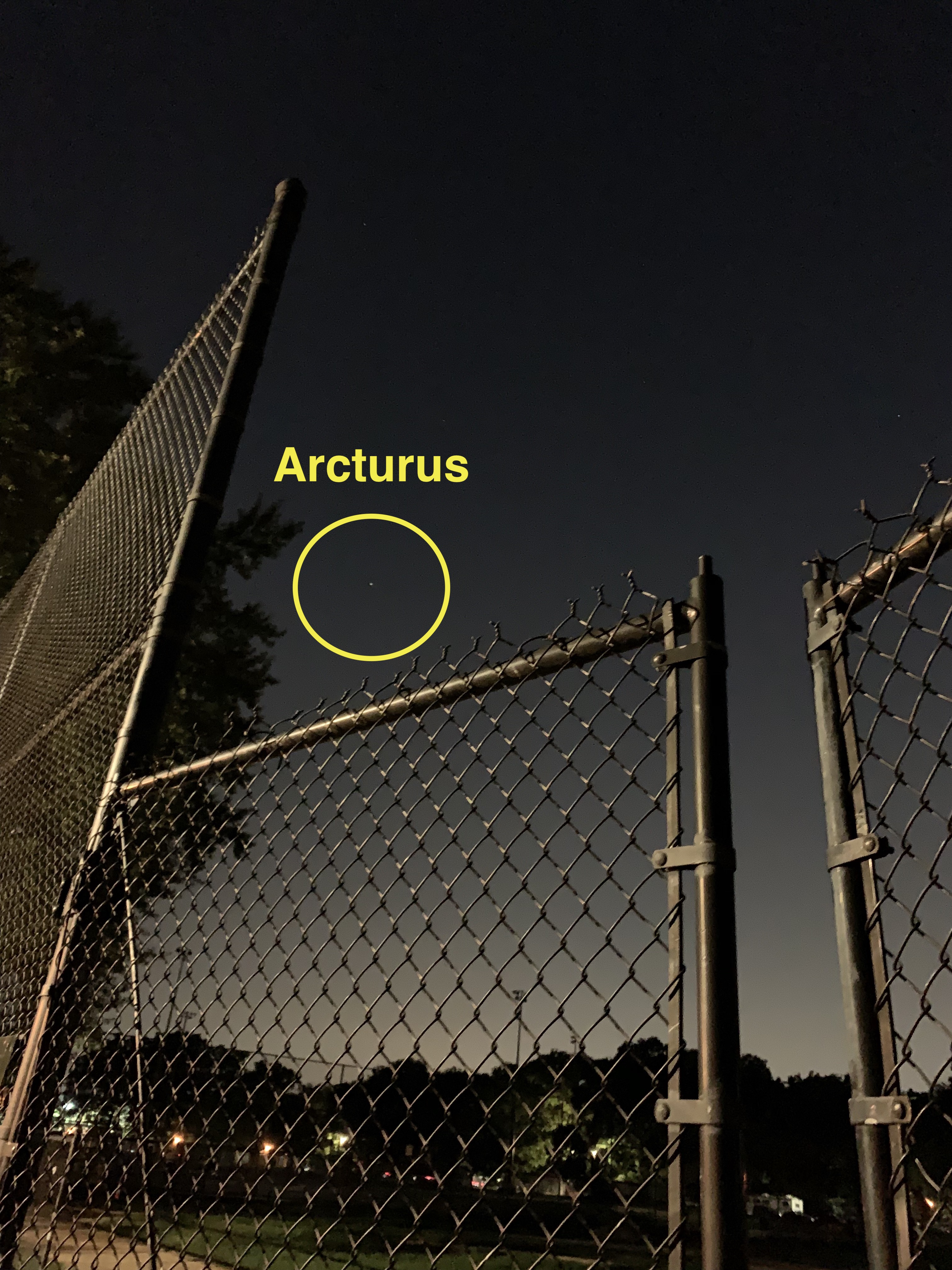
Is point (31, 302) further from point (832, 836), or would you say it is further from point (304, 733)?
point (832, 836)

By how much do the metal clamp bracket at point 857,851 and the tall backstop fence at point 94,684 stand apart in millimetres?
2219

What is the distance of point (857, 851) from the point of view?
1306 millimetres

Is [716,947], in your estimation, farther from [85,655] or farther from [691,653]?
[85,655]

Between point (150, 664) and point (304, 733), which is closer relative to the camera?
point (304, 733)

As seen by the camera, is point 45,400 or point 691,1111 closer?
point 691,1111

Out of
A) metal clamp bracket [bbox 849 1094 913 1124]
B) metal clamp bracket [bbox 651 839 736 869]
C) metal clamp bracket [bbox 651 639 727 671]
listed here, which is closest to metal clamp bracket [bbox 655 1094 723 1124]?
metal clamp bracket [bbox 849 1094 913 1124]

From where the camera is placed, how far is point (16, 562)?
988 centimetres

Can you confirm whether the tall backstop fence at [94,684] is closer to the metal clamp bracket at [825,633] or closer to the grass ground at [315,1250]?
the grass ground at [315,1250]

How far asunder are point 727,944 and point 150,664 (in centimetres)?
242

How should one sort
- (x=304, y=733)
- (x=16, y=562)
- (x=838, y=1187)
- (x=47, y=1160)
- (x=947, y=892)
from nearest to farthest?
(x=947, y=892), (x=304, y=733), (x=47, y=1160), (x=16, y=562), (x=838, y=1187)

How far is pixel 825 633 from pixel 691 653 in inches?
8.7

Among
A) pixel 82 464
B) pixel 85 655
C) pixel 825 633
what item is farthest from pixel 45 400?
pixel 825 633

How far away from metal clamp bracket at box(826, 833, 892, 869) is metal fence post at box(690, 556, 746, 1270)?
146mm

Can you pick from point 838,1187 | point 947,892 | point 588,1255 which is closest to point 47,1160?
point 947,892
